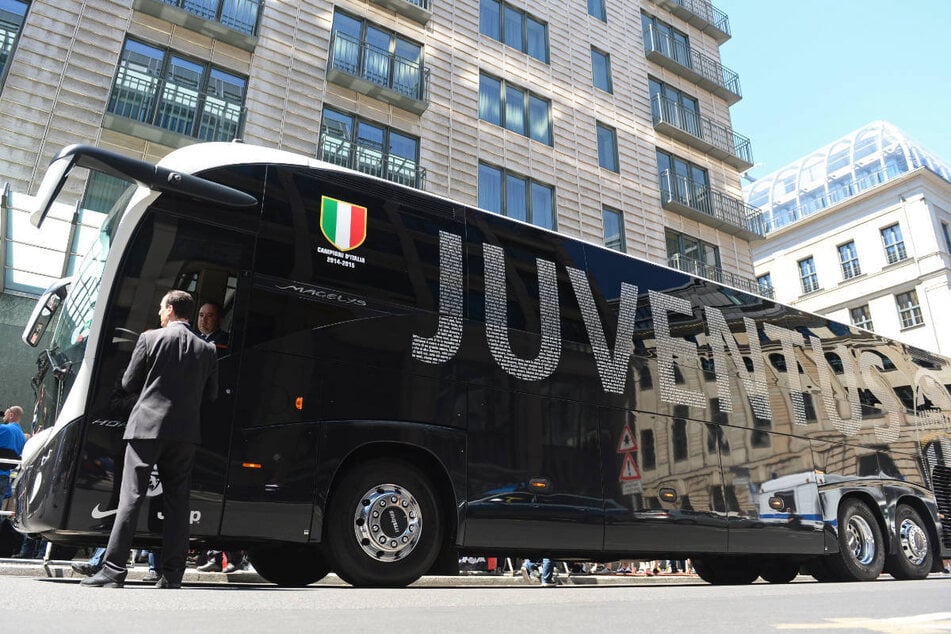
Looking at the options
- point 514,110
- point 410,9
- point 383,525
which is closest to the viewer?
point 383,525

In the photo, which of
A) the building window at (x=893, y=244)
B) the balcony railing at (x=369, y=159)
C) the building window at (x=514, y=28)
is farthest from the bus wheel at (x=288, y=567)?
the building window at (x=893, y=244)

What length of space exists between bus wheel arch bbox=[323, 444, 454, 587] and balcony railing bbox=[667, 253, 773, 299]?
58.0ft

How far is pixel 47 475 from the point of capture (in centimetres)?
Answer: 487

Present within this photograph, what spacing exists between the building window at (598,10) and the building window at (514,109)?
5131 mm

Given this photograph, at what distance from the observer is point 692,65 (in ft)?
87.6

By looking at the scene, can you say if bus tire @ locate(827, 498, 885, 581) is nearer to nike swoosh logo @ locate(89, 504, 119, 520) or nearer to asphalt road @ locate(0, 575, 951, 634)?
asphalt road @ locate(0, 575, 951, 634)

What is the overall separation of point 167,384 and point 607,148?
793 inches

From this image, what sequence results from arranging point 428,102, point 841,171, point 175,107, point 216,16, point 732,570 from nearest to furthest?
1. point 732,570
2. point 175,107
3. point 216,16
4. point 428,102
5. point 841,171

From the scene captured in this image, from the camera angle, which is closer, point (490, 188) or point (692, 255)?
point (490, 188)

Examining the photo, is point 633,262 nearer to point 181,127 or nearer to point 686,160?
point 181,127

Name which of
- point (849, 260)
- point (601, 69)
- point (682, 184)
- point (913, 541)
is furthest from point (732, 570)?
point (849, 260)

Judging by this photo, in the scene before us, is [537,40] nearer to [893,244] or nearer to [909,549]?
[909,549]

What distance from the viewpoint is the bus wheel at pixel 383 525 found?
5.54 metres

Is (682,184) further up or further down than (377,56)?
further down
